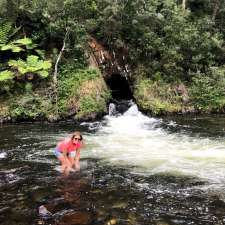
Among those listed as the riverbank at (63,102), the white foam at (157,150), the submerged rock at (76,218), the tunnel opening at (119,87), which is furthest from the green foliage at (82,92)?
the submerged rock at (76,218)

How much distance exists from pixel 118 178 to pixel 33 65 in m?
10.4

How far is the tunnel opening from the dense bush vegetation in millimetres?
725

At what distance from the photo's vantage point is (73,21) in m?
20.7

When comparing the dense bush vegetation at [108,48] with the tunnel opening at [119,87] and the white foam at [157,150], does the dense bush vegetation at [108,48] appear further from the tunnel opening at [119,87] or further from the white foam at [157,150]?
the white foam at [157,150]

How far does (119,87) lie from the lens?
2294cm

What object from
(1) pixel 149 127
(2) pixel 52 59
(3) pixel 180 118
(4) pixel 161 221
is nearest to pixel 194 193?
(4) pixel 161 221

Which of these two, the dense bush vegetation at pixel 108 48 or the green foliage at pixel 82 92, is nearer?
the green foliage at pixel 82 92

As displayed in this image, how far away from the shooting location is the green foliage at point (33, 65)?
63.1ft

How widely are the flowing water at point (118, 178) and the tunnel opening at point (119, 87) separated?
5.31 meters

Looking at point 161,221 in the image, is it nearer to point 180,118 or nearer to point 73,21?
point 180,118

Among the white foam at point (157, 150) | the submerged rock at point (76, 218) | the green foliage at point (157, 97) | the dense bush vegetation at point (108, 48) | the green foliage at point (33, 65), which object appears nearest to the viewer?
the submerged rock at point (76, 218)

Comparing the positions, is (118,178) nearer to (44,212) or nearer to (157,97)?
(44,212)

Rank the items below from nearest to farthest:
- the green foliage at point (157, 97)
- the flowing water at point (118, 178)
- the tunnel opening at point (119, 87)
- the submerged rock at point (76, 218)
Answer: the submerged rock at point (76, 218) → the flowing water at point (118, 178) → the green foliage at point (157, 97) → the tunnel opening at point (119, 87)

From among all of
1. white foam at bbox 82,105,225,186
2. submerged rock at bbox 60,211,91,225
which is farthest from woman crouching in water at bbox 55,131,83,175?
submerged rock at bbox 60,211,91,225
